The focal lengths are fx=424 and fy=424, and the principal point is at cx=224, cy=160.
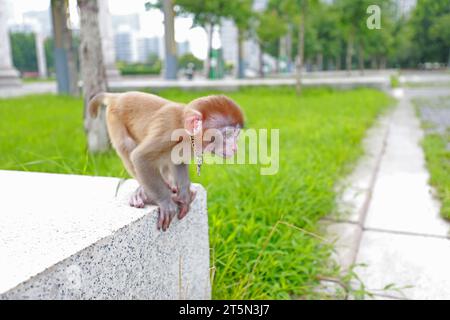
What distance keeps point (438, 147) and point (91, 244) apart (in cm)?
467

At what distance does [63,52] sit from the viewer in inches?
478

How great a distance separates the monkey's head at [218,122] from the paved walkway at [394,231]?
1.39 metres

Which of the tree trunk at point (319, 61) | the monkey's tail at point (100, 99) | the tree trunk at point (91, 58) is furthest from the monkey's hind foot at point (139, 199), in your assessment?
the tree trunk at point (319, 61)

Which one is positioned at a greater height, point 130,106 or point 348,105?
point 130,106

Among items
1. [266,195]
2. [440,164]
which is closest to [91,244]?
[266,195]

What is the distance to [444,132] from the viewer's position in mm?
6000

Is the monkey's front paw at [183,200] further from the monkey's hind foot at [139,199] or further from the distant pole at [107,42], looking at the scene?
the distant pole at [107,42]

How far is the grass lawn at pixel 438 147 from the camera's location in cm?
333

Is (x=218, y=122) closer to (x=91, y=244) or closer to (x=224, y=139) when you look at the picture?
(x=224, y=139)

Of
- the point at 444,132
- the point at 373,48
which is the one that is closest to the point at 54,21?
the point at 444,132

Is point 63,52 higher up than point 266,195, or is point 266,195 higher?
point 63,52
